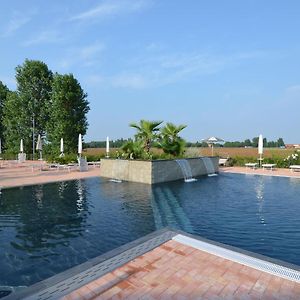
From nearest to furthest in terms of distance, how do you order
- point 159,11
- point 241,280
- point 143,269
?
1. point 241,280
2. point 143,269
3. point 159,11

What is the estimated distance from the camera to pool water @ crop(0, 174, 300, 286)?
5.49 metres

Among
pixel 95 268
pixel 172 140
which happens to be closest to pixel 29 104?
pixel 172 140

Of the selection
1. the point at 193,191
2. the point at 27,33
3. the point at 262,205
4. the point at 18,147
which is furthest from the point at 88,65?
the point at 262,205

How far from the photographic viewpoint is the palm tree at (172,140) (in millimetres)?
18406

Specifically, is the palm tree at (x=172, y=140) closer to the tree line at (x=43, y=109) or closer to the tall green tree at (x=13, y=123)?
the tree line at (x=43, y=109)

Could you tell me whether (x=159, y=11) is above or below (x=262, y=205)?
above

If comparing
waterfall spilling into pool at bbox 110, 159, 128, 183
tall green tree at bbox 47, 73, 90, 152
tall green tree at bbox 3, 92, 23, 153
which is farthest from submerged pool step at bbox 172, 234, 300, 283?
tall green tree at bbox 3, 92, 23, 153

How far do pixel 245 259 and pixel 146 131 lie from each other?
13535mm

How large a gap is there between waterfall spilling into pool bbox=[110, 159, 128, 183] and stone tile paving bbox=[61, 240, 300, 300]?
11555 millimetres

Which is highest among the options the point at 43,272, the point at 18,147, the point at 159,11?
the point at 159,11

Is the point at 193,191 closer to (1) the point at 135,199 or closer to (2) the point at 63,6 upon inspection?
(1) the point at 135,199

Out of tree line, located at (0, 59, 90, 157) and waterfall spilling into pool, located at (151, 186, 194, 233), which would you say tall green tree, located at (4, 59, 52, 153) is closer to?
tree line, located at (0, 59, 90, 157)

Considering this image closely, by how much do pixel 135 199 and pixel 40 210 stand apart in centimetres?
347

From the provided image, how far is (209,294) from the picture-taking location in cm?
373
